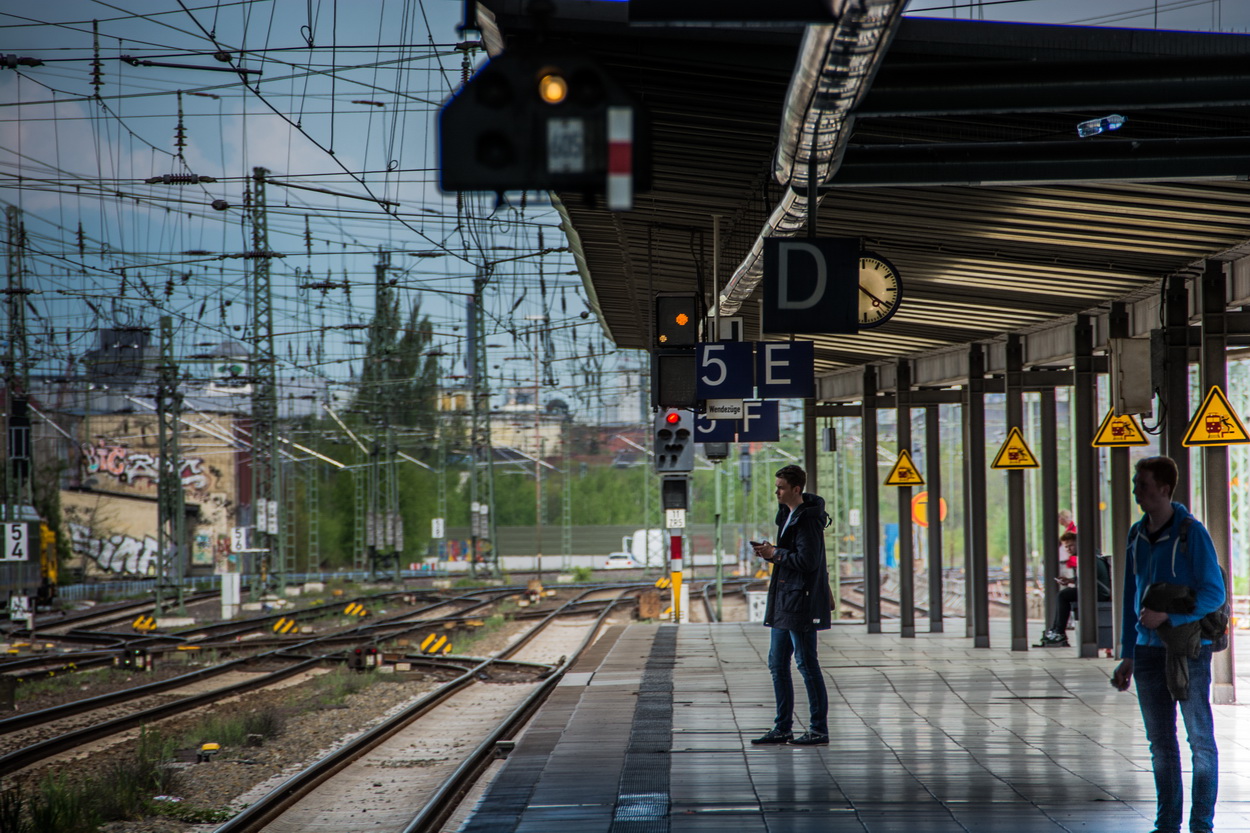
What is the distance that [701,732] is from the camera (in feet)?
32.6

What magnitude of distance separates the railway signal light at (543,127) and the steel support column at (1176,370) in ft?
28.7

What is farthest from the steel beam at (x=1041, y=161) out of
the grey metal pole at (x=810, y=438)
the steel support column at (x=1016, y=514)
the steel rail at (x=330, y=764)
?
the grey metal pole at (x=810, y=438)

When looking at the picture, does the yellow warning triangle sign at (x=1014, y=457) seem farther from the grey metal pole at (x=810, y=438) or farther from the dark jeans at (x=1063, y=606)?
the grey metal pole at (x=810, y=438)

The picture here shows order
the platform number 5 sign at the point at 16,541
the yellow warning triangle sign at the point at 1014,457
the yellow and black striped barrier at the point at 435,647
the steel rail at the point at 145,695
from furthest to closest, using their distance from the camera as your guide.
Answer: the yellow and black striped barrier at the point at 435,647
the platform number 5 sign at the point at 16,541
the yellow warning triangle sign at the point at 1014,457
the steel rail at the point at 145,695

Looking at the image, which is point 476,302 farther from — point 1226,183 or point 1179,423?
point 1226,183

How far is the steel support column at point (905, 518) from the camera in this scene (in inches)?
765

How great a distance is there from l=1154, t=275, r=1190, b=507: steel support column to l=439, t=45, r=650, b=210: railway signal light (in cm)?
876

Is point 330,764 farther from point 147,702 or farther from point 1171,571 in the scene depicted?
point 1171,571

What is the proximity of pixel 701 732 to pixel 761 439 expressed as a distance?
6198mm

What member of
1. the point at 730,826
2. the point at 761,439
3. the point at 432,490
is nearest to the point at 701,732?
the point at 730,826

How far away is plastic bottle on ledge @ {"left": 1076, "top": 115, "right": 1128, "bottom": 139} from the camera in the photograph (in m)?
8.00

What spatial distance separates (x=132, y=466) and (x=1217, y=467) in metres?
56.1

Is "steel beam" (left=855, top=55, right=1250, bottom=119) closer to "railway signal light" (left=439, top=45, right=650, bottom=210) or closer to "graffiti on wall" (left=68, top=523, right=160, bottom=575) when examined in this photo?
"railway signal light" (left=439, top=45, right=650, bottom=210)

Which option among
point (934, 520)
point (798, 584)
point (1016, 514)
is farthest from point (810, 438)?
point (798, 584)
